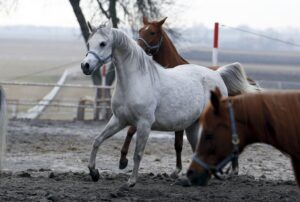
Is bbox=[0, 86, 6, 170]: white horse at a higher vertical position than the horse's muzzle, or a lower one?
lower

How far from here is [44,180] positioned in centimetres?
883

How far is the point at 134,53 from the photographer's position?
329 inches

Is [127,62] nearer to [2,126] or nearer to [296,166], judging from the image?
[2,126]

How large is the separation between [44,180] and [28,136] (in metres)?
5.60

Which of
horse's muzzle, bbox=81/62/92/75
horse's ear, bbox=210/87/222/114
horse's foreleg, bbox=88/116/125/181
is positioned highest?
horse's ear, bbox=210/87/222/114

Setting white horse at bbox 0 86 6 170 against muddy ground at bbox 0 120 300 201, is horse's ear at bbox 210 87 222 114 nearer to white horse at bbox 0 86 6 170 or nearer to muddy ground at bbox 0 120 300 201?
muddy ground at bbox 0 120 300 201

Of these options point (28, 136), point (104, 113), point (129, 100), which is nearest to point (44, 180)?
point (129, 100)

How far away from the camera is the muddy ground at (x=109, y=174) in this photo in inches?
Answer: 309

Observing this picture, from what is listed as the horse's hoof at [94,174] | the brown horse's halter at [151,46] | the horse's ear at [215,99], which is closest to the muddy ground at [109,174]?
the horse's hoof at [94,174]

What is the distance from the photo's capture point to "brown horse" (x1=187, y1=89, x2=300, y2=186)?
519 centimetres

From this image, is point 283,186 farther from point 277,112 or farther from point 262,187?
point 277,112

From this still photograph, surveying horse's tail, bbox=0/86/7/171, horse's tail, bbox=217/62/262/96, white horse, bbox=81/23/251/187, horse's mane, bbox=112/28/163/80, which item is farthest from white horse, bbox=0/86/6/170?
horse's tail, bbox=217/62/262/96

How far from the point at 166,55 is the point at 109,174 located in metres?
1.83

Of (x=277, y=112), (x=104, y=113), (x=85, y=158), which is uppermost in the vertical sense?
(x=277, y=112)
